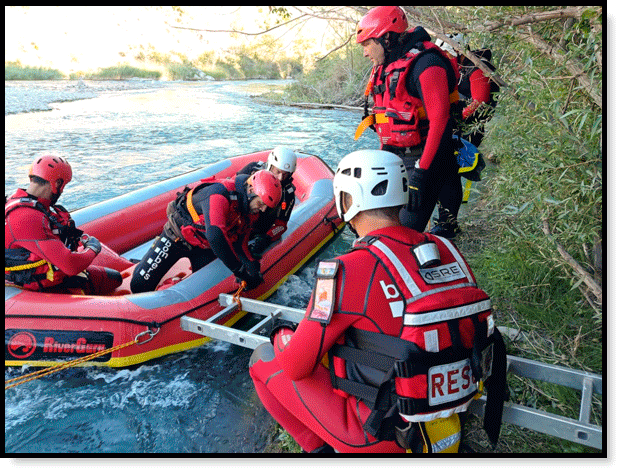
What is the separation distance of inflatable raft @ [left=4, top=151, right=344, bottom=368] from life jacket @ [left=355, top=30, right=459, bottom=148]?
1.30m

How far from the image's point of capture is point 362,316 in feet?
4.94

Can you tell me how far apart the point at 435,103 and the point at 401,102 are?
0.25m

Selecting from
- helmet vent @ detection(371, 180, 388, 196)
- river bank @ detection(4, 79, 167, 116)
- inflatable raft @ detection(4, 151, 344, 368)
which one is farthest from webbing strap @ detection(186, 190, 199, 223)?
river bank @ detection(4, 79, 167, 116)

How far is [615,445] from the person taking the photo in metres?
1.71

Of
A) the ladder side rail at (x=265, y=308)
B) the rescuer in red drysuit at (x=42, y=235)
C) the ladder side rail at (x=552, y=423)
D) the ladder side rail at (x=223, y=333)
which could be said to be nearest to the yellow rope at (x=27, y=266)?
the rescuer in red drysuit at (x=42, y=235)

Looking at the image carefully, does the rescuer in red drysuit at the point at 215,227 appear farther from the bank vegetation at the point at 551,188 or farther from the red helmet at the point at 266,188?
the bank vegetation at the point at 551,188

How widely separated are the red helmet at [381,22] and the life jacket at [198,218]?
1.19 m

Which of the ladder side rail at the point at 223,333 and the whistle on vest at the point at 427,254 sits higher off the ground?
the whistle on vest at the point at 427,254

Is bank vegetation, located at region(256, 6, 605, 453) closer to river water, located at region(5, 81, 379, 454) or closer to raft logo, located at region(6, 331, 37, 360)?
river water, located at region(5, 81, 379, 454)

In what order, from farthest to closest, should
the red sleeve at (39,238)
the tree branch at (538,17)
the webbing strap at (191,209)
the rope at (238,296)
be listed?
the webbing strap at (191,209) → the rope at (238,296) → the red sleeve at (39,238) → the tree branch at (538,17)

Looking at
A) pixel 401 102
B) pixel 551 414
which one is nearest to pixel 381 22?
pixel 401 102

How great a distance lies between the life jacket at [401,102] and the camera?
2.76m

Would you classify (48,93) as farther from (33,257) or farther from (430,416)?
(430,416)

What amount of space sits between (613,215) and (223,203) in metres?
2.02
